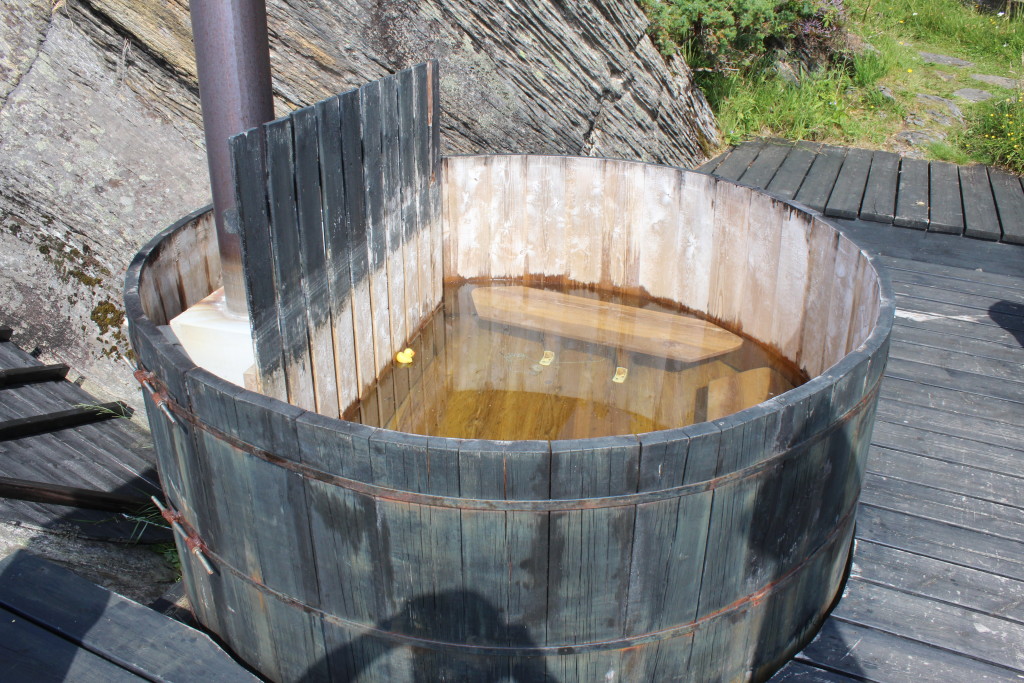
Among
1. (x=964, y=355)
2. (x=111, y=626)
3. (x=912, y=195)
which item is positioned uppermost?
(x=912, y=195)

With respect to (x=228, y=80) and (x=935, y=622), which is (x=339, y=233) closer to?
(x=228, y=80)

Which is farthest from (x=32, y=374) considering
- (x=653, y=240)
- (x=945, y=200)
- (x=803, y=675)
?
(x=945, y=200)

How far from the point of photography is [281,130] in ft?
7.73

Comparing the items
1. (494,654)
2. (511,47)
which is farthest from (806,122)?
(494,654)

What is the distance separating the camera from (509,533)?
1.80m

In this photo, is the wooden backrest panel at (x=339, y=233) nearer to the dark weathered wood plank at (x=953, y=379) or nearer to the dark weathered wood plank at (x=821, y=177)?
the dark weathered wood plank at (x=953, y=379)

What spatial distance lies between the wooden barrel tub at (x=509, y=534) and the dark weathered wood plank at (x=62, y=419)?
1.22 m

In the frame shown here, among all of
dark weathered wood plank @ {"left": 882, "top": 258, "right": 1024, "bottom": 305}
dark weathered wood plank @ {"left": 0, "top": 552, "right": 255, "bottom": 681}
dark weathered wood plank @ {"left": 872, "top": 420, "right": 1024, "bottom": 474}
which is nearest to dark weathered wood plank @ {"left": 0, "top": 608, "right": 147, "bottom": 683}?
dark weathered wood plank @ {"left": 0, "top": 552, "right": 255, "bottom": 681}

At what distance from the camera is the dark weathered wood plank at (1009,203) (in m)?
4.71

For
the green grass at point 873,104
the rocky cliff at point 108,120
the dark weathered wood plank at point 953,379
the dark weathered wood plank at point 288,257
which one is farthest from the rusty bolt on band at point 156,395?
the green grass at point 873,104

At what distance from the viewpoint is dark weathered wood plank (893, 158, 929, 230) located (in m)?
4.91

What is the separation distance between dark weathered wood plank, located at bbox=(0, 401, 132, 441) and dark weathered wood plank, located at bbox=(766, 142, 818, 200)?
3.76 meters

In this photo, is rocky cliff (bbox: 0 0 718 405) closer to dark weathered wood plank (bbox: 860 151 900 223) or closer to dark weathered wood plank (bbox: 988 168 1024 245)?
dark weathered wood plank (bbox: 860 151 900 223)

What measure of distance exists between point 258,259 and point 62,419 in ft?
5.72
